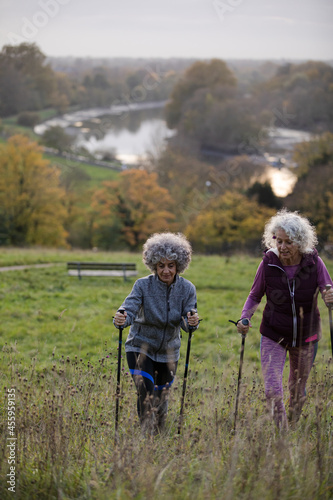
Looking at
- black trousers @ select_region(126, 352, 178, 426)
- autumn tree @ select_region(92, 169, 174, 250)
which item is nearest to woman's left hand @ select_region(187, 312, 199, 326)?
black trousers @ select_region(126, 352, 178, 426)

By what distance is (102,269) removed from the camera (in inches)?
473

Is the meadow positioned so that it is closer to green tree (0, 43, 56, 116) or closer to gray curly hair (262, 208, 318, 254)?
gray curly hair (262, 208, 318, 254)

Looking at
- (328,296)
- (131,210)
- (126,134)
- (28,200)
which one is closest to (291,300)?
(328,296)

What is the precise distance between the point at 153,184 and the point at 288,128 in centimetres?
3281

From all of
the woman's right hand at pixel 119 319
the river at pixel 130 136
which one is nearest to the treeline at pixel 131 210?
the river at pixel 130 136

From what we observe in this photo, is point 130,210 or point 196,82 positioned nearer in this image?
point 130,210

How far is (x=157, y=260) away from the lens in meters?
3.61

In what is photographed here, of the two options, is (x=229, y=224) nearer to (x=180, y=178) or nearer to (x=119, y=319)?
(x=180, y=178)

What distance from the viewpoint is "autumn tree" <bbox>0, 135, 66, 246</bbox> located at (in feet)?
99.4

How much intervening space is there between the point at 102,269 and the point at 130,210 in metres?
21.2

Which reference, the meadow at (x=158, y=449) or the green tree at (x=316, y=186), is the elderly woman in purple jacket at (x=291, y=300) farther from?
the green tree at (x=316, y=186)

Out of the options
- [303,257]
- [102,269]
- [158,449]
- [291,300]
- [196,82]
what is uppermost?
[196,82]

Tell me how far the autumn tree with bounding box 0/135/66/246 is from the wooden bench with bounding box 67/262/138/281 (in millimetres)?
18893

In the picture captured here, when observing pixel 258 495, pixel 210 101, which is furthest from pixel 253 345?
pixel 210 101
